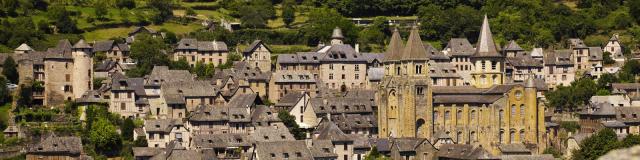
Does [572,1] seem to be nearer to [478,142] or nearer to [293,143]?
[478,142]

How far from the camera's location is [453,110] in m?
82.4

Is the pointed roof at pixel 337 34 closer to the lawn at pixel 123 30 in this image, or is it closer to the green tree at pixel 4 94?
the lawn at pixel 123 30

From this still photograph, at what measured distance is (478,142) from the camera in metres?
80.9

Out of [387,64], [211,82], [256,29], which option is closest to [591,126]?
[387,64]

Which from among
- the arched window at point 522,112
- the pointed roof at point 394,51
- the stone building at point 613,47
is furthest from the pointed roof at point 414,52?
the stone building at point 613,47

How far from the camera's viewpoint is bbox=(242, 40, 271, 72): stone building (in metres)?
98.4

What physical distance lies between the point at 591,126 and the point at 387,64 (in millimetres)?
15777

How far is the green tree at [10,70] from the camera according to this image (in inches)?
3462

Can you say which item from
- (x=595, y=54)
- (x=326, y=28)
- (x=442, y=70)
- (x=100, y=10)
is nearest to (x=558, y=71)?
(x=595, y=54)

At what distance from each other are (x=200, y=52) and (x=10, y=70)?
57.4ft

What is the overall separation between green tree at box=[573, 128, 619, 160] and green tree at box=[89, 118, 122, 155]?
96.9ft

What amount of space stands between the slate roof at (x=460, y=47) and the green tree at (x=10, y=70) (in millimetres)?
36719

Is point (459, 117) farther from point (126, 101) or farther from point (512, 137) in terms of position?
point (126, 101)

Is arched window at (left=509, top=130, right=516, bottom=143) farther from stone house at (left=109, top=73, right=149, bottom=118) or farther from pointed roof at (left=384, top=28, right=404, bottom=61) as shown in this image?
stone house at (left=109, top=73, right=149, bottom=118)
